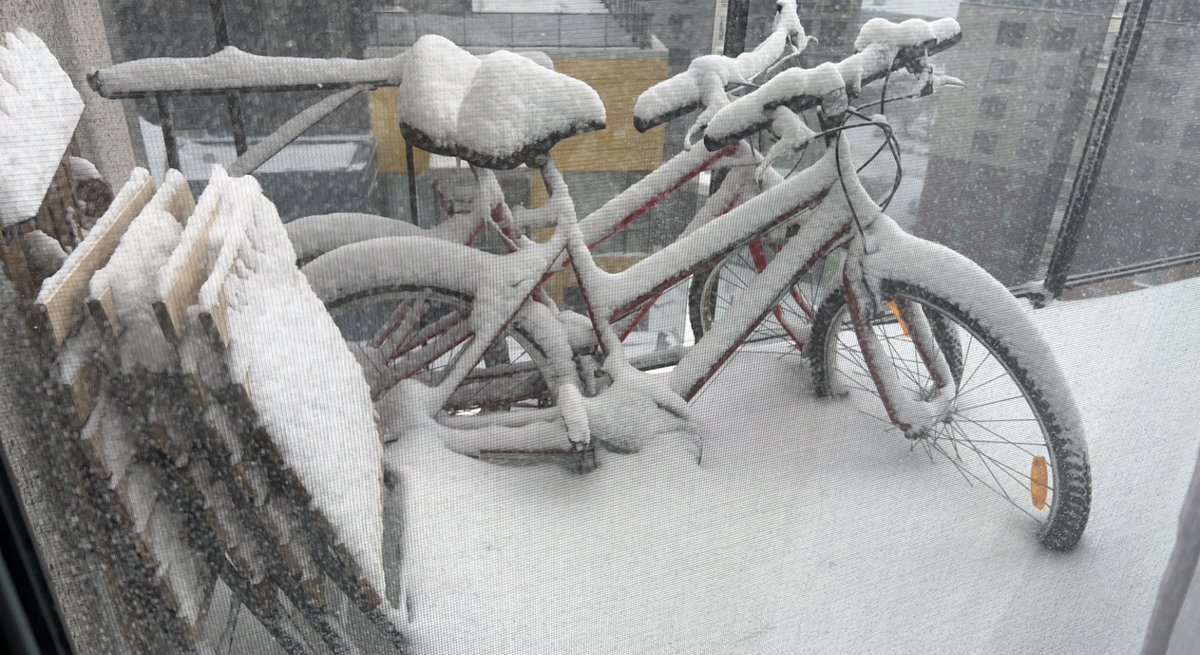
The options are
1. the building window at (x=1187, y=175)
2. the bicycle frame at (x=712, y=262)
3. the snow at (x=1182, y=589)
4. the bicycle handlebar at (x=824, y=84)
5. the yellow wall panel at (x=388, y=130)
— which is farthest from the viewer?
the bicycle frame at (x=712, y=262)

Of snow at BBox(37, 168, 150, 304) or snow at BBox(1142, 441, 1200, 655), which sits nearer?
snow at BBox(1142, 441, 1200, 655)

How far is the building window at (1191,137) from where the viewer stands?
74 cm

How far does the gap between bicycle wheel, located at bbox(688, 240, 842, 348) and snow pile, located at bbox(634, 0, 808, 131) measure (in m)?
0.28

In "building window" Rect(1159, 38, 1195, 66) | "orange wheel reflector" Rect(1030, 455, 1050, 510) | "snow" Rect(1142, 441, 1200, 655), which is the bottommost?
"orange wheel reflector" Rect(1030, 455, 1050, 510)

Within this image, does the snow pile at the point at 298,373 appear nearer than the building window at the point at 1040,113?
Yes

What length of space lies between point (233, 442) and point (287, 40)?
1.18ft

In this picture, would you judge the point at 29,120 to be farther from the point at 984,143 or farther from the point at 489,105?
the point at 984,143

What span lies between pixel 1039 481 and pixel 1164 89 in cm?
49

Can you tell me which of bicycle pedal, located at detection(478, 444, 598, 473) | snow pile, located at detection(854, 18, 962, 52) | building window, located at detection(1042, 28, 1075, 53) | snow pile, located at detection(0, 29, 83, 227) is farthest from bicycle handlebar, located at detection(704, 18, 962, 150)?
snow pile, located at detection(0, 29, 83, 227)

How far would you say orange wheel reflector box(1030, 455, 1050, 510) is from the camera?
92 centimetres

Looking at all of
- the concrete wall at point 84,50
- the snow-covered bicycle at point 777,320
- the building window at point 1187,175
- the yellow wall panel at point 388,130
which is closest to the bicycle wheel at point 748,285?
the snow-covered bicycle at point 777,320

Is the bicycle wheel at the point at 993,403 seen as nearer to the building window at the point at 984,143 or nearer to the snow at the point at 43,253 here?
the building window at the point at 984,143

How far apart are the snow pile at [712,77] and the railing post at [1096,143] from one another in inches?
13.0

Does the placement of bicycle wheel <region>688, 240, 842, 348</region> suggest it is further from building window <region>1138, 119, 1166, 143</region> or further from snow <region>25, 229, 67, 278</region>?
snow <region>25, 229, 67, 278</region>
